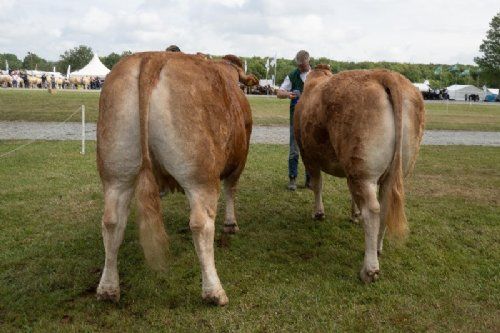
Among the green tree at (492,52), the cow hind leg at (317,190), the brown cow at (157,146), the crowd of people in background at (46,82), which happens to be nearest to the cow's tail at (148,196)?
the brown cow at (157,146)

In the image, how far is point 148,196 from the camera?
12.0ft

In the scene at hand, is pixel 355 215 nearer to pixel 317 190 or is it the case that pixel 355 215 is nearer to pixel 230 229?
pixel 317 190

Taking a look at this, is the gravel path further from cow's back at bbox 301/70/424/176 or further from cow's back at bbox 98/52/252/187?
cow's back at bbox 98/52/252/187

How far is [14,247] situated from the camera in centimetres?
529

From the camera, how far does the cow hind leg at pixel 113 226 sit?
3818 millimetres

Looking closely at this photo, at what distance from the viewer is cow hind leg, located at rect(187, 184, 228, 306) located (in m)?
3.84

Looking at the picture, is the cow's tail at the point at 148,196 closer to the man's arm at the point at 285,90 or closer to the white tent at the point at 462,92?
the man's arm at the point at 285,90

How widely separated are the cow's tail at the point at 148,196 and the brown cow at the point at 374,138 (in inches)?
75.2

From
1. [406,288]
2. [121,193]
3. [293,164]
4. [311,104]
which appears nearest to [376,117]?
[311,104]

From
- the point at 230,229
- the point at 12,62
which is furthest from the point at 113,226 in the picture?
the point at 12,62

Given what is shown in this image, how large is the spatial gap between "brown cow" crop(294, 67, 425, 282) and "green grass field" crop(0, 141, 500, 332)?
0.59 m

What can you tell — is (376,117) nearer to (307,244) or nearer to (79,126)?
(307,244)

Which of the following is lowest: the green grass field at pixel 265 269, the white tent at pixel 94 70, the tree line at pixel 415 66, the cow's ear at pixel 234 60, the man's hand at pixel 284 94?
the green grass field at pixel 265 269

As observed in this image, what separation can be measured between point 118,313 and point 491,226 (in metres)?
5.03
